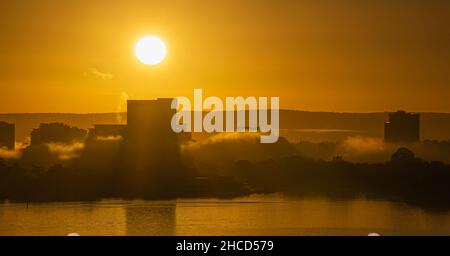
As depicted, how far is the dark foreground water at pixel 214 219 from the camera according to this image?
68875 mm

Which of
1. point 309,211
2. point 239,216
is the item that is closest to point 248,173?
point 309,211

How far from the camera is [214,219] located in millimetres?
83625

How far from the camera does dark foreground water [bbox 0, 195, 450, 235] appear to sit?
68875mm

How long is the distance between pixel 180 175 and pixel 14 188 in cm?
2694
